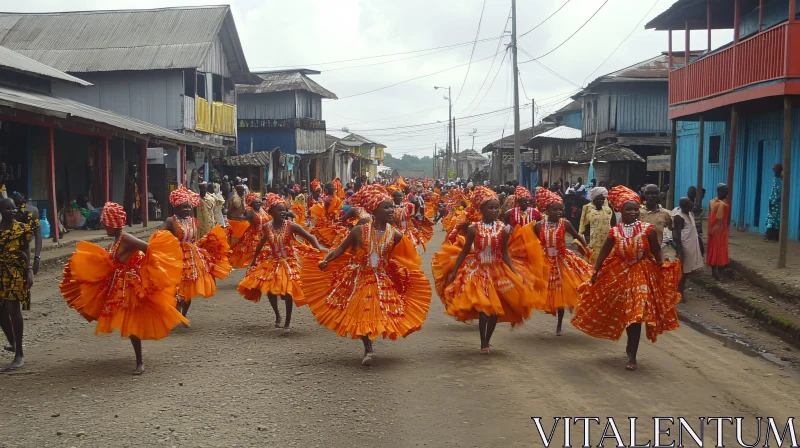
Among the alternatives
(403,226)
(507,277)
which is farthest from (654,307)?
(403,226)

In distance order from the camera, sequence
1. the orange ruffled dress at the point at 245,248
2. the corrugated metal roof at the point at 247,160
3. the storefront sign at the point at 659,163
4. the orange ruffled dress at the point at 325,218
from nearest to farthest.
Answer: the orange ruffled dress at the point at 245,248, the orange ruffled dress at the point at 325,218, the storefront sign at the point at 659,163, the corrugated metal roof at the point at 247,160

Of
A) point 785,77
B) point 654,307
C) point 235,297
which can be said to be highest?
point 785,77

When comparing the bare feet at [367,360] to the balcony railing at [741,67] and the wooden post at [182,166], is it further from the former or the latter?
the wooden post at [182,166]

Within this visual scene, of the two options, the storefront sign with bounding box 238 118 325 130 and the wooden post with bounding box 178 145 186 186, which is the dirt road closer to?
the wooden post with bounding box 178 145 186 186

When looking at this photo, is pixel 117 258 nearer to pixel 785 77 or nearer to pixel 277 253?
pixel 277 253

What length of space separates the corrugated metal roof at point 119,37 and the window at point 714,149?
1713 centimetres

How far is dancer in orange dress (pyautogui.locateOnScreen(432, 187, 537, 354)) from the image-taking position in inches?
321

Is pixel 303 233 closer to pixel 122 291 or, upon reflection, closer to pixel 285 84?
pixel 122 291

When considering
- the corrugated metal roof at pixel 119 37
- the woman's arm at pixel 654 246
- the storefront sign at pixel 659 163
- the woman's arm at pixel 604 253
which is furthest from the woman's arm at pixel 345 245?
the corrugated metal roof at pixel 119 37

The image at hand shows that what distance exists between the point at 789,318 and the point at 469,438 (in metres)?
6.43

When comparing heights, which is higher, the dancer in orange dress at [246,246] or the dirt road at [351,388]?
the dancer in orange dress at [246,246]

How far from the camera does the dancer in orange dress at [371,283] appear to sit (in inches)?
300

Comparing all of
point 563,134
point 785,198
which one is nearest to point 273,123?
point 563,134

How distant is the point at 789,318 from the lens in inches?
400
